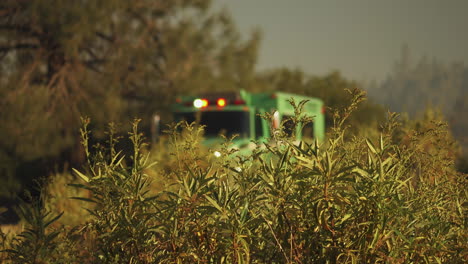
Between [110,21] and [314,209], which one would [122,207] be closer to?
[314,209]

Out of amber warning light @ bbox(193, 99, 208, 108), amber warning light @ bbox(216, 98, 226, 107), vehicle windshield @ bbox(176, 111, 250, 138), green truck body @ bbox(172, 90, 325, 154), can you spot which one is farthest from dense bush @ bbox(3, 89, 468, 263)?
amber warning light @ bbox(193, 99, 208, 108)

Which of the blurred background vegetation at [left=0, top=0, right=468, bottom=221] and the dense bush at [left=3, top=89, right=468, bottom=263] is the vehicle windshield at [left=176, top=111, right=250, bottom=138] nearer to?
the blurred background vegetation at [left=0, top=0, right=468, bottom=221]

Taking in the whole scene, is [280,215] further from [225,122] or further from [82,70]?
[82,70]

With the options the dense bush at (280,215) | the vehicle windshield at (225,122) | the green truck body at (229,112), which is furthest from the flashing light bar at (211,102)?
the dense bush at (280,215)

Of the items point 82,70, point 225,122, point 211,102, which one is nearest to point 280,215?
point 225,122

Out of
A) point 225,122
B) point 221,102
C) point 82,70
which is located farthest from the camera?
point 82,70

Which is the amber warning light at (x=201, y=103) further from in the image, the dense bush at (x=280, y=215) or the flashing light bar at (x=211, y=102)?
the dense bush at (x=280, y=215)

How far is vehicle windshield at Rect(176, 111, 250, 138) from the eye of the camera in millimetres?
11555

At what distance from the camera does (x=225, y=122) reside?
11.8 m

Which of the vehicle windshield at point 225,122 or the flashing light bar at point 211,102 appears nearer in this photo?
the vehicle windshield at point 225,122

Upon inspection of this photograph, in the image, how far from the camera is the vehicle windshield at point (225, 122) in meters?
11.6

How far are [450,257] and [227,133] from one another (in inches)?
337

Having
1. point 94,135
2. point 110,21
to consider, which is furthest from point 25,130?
point 94,135

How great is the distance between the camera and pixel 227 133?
11.5 meters
